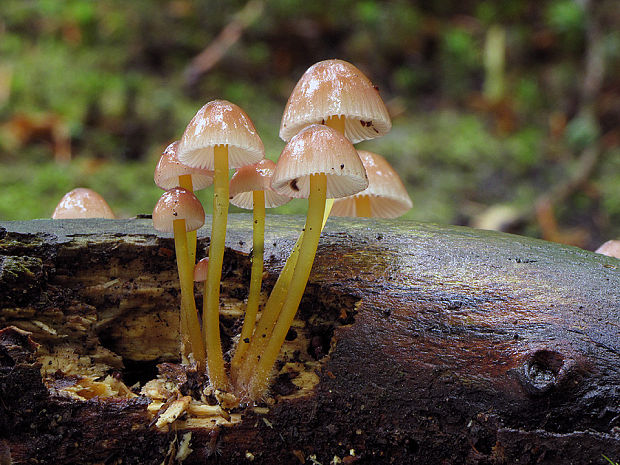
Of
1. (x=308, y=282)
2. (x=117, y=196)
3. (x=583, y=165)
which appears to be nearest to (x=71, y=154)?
(x=117, y=196)

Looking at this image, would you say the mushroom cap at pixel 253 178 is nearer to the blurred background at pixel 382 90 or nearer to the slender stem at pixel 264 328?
the slender stem at pixel 264 328

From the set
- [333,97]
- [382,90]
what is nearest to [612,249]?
[333,97]

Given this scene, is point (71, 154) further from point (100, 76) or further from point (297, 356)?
point (297, 356)

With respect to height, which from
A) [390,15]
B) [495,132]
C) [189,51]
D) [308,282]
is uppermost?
[390,15]

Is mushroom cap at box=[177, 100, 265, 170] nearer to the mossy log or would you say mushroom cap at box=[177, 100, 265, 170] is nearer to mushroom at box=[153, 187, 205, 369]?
mushroom at box=[153, 187, 205, 369]

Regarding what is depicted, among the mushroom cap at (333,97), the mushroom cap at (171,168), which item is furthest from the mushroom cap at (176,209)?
the mushroom cap at (333,97)

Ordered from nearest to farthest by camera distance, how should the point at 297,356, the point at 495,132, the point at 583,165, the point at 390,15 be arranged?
the point at 297,356
the point at 583,165
the point at 495,132
the point at 390,15
